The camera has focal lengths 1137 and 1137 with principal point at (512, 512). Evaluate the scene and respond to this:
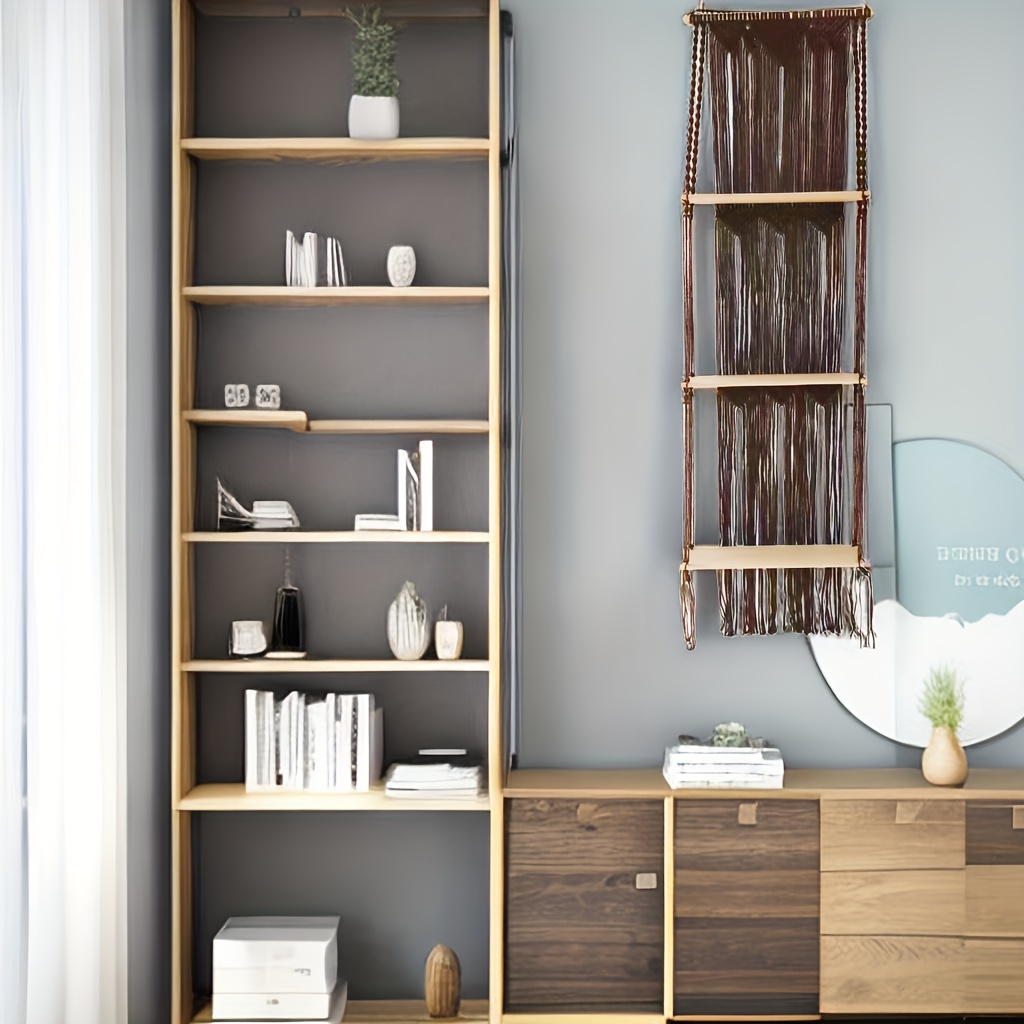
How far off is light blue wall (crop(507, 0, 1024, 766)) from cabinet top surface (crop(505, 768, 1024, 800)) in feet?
0.23

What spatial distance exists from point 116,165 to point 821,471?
1.81 meters

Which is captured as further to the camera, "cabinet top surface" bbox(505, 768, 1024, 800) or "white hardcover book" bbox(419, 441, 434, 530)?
"white hardcover book" bbox(419, 441, 434, 530)

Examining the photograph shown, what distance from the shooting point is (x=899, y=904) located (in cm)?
259

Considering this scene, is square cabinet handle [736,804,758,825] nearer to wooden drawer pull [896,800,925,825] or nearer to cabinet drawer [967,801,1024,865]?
wooden drawer pull [896,800,925,825]

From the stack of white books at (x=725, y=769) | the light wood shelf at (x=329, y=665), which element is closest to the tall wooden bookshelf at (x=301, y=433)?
the light wood shelf at (x=329, y=665)

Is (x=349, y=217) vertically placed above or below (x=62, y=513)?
above

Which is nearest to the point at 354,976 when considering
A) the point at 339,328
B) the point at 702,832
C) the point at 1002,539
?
the point at 702,832

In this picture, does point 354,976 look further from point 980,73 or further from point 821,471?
point 980,73

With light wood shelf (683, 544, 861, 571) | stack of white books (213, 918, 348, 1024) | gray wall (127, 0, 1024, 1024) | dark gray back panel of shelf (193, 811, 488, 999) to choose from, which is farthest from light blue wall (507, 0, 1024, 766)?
stack of white books (213, 918, 348, 1024)

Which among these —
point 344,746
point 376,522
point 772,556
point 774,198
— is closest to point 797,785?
point 772,556

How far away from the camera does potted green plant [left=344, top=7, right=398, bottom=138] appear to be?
2703 mm

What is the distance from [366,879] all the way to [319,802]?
14.6 inches

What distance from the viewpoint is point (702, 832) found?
2621 mm

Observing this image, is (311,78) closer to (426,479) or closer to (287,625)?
(426,479)
